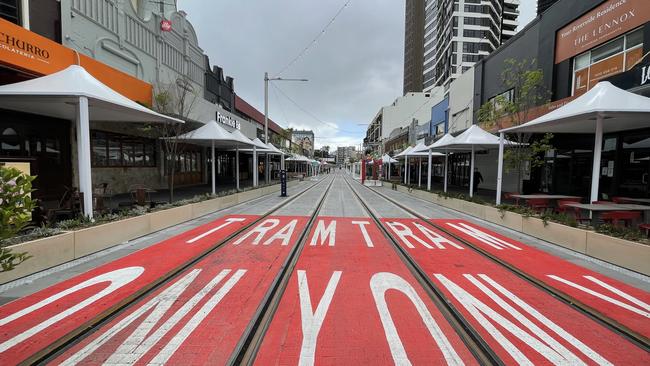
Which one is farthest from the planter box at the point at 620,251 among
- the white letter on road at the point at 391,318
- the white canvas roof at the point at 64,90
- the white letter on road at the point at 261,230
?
the white canvas roof at the point at 64,90

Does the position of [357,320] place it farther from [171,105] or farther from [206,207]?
[171,105]

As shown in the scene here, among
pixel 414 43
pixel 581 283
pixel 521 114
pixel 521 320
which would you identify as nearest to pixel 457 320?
pixel 521 320

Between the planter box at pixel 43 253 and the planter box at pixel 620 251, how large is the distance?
10097 mm

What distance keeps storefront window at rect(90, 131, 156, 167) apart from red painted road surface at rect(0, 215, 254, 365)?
9852 millimetres

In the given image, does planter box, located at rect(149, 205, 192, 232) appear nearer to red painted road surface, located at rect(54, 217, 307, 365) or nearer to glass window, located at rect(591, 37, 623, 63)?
red painted road surface, located at rect(54, 217, 307, 365)

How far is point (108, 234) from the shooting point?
665 centimetres

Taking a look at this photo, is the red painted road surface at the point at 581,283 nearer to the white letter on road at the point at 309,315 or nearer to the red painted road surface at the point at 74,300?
the white letter on road at the point at 309,315

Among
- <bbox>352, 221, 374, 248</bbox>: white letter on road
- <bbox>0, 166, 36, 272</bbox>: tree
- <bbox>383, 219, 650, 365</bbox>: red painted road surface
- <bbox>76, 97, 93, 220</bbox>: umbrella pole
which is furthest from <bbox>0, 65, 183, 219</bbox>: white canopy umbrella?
<bbox>383, 219, 650, 365</bbox>: red painted road surface

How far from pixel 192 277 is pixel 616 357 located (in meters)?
5.33

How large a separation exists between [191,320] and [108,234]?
4.38 meters

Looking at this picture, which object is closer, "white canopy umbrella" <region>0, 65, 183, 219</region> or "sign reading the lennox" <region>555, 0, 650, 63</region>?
"white canopy umbrella" <region>0, 65, 183, 219</region>

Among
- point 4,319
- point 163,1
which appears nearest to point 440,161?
point 163,1

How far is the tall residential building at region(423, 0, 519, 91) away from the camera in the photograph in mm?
75625

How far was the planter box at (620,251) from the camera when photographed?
18.2 feet
